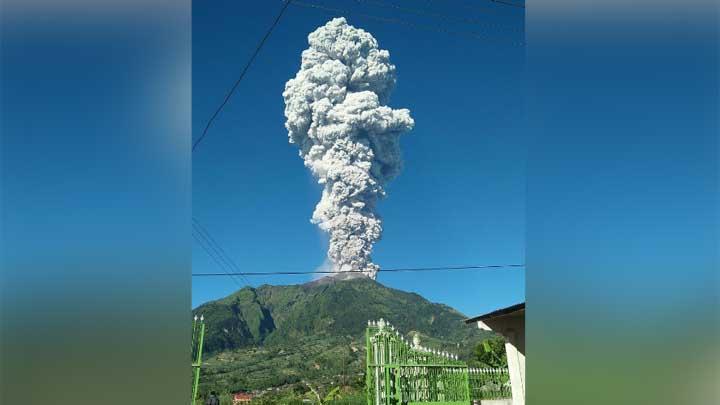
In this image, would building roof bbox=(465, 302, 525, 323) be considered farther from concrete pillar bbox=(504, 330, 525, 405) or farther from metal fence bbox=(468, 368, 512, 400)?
metal fence bbox=(468, 368, 512, 400)

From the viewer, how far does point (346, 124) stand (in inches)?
898

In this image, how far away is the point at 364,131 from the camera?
23625mm

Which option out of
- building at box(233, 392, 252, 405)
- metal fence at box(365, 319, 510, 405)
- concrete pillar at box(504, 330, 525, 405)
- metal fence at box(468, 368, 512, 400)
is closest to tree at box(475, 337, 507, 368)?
metal fence at box(468, 368, 512, 400)

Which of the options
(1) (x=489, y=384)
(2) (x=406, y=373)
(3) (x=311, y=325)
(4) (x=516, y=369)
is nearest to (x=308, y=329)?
(3) (x=311, y=325)

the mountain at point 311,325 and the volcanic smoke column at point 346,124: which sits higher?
the volcanic smoke column at point 346,124

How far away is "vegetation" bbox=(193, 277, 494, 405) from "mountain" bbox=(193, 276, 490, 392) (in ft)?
0.11

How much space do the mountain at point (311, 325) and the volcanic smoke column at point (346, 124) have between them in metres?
4.07

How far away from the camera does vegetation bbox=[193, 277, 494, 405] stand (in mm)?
20250

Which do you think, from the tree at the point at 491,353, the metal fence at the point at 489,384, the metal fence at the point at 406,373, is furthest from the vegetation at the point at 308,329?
the metal fence at the point at 406,373

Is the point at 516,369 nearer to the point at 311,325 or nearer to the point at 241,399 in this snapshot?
the point at 241,399

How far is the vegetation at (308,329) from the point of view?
20.2 m

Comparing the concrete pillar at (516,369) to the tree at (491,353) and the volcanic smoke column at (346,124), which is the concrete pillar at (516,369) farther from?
the volcanic smoke column at (346,124)
